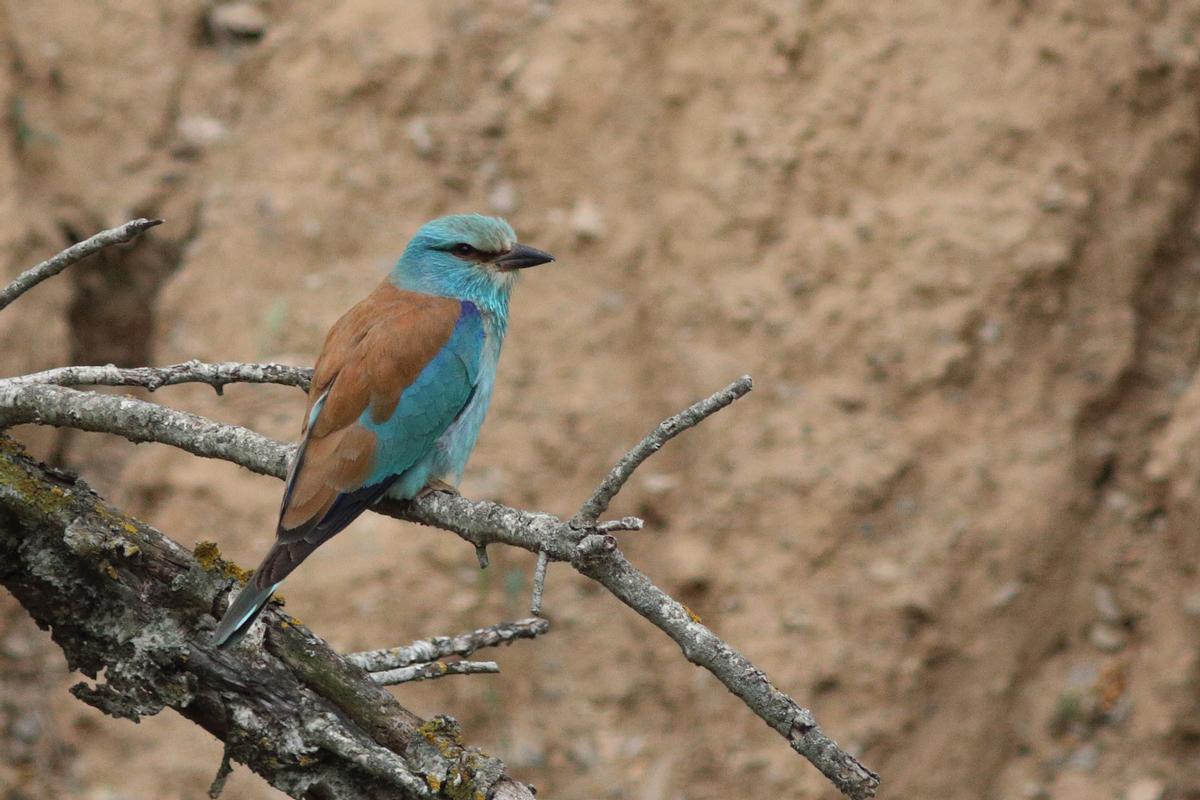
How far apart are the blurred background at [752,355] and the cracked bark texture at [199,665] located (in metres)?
2.71

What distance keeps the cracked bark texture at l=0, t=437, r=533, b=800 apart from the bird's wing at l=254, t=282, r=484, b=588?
1.69ft

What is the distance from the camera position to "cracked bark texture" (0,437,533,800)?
240 cm

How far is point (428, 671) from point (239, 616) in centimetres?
41

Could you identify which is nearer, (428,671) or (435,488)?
(428,671)

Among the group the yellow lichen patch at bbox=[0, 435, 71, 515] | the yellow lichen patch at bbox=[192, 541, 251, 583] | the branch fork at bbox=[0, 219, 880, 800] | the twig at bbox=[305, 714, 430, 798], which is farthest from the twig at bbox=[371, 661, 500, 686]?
the yellow lichen patch at bbox=[0, 435, 71, 515]

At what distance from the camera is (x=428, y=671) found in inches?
104

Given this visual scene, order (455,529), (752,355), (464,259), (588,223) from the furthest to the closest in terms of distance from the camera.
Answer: (588,223) < (752,355) < (464,259) < (455,529)

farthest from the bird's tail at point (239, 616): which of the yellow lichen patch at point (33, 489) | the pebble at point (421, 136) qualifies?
the pebble at point (421, 136)

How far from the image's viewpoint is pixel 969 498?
5.19 metres

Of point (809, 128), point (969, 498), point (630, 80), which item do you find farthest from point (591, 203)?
point (969, 498)

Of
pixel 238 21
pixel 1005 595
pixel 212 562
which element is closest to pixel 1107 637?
pixel 1005 595

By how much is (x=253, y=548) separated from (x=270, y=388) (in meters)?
0.66

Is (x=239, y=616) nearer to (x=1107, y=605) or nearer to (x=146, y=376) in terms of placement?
(x=146, y=376)

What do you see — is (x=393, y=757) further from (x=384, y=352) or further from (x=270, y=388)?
(x=270, y=388)
